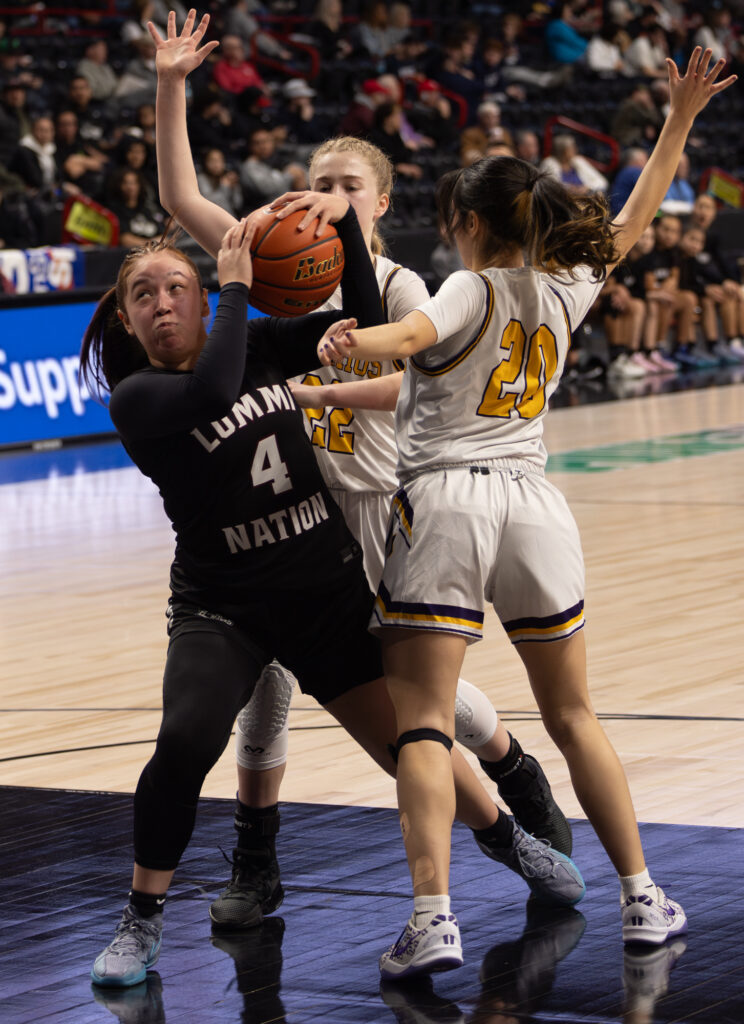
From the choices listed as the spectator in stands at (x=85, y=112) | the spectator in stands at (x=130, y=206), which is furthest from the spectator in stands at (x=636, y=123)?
the spectator in stands at (x=130, y=206)

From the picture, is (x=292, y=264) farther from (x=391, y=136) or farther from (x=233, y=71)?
(x=233, y=71)

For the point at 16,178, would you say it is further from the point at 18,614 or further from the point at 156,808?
the point at 156,808

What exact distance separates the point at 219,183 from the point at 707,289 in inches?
213

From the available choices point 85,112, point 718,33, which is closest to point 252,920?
point 85,112

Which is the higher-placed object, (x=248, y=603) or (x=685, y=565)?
(x=248, y=603)

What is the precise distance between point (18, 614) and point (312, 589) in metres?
4.27

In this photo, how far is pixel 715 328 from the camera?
17.9m

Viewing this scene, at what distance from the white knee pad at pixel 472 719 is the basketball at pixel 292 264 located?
940 millimetres

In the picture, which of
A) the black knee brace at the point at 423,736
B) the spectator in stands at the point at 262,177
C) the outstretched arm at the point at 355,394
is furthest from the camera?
the spectator in stands at the point at 262,177

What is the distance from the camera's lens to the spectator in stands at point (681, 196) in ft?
60.5

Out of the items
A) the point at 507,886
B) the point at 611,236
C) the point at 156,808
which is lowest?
the point at 507,886

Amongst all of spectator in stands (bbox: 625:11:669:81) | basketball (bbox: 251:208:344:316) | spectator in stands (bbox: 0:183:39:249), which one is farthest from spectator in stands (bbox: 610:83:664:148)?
basketball (bbox: 251:208:344:316)

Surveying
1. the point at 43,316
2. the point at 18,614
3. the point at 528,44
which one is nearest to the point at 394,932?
the point at 18,614

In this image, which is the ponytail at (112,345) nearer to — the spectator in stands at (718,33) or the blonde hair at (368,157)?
the blonde hair at (368,157)
